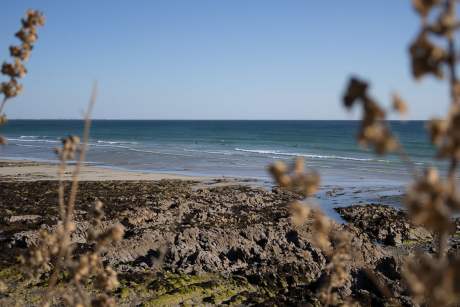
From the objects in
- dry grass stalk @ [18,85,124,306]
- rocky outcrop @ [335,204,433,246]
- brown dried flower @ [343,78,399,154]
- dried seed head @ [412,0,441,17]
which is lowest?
rocky outcrop @ [335,204,433,246]

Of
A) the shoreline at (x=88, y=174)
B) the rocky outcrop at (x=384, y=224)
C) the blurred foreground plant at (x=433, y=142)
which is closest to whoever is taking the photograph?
the blurred foreground plant at (x=433, y=142)

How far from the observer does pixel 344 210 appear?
20.7 metres

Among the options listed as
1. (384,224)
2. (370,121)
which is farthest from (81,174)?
(370,121)

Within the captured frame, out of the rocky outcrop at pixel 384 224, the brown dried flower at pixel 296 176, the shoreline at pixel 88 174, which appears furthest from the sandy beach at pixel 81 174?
the brown dried flower at pixel 296 176

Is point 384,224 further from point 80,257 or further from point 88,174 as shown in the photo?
point 88,174

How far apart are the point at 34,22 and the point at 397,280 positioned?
11838mm

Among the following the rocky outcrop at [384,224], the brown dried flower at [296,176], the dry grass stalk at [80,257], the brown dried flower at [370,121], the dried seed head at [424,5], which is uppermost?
the dried seed head at [424,5]

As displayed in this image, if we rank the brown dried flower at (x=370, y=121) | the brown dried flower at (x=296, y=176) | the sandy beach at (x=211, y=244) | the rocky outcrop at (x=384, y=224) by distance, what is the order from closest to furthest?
the brown dried flower at (x=370, y=121) → the brown dried flower at (x=296, y=176) → the sandy beach at (x=211, y=244) → the rocky outcrop at (x=384, y=224)

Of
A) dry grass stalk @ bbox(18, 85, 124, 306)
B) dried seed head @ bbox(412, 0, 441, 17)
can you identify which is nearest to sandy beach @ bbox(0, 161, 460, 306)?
dry grass stalk @ bbox(18, 85, 124, 306)

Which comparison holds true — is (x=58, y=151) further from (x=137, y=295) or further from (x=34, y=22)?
(x=137, y=295)

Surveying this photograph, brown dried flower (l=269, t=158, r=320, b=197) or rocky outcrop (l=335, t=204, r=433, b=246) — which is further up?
brown dried flower (l=269, t=158, r=320, b=197)

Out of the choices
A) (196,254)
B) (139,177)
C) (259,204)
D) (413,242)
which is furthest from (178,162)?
(196,254)

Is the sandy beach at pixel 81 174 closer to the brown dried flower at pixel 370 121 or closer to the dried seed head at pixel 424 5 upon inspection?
the brown dried flower at pixel 370 121

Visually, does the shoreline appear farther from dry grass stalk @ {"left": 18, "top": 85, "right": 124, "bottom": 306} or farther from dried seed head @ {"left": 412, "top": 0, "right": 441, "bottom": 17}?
dried seed head @ {"left": 412, "top": 0, "right": 441, "bottom": 17}
